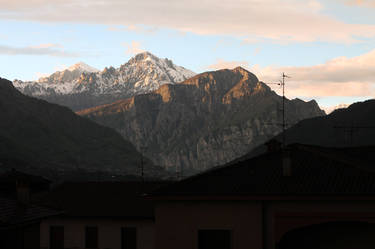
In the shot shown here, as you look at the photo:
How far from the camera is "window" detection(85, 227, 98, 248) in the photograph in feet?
163

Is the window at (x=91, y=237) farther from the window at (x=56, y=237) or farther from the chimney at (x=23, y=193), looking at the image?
the chimney at (x=23, y=193)

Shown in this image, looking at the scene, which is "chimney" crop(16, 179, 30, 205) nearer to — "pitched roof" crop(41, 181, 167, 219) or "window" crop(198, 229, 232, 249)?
"window" crop(198, 229, 232, 249)

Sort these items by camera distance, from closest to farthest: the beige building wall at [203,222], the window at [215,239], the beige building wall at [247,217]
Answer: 1. the beige building wall at [247,217]
2. the beige building wall at [203,222]
3. the window at [215,239]

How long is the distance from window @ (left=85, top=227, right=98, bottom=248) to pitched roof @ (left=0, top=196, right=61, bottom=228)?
1859 cm

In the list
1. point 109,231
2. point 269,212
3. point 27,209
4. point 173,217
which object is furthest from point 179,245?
point 109,231

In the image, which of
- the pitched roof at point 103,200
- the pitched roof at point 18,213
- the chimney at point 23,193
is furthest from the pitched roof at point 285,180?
the pitched roof at point 103,200

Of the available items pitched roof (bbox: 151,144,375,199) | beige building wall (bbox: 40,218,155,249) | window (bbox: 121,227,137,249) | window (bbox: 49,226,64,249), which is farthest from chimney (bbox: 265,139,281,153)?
window (bbox: 49,226,64,249)

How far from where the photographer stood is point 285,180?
27.5 m

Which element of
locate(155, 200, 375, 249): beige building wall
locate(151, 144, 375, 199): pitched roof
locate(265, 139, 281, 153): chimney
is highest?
locate(265, 139, 281, 153): chimney

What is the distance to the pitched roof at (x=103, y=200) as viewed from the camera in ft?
167

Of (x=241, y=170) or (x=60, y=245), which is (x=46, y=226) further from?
(x=241, y=170)

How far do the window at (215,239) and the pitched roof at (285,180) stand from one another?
1834mm

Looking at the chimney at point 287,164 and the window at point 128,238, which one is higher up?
the chimney at point 287,164

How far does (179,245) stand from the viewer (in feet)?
90.9
